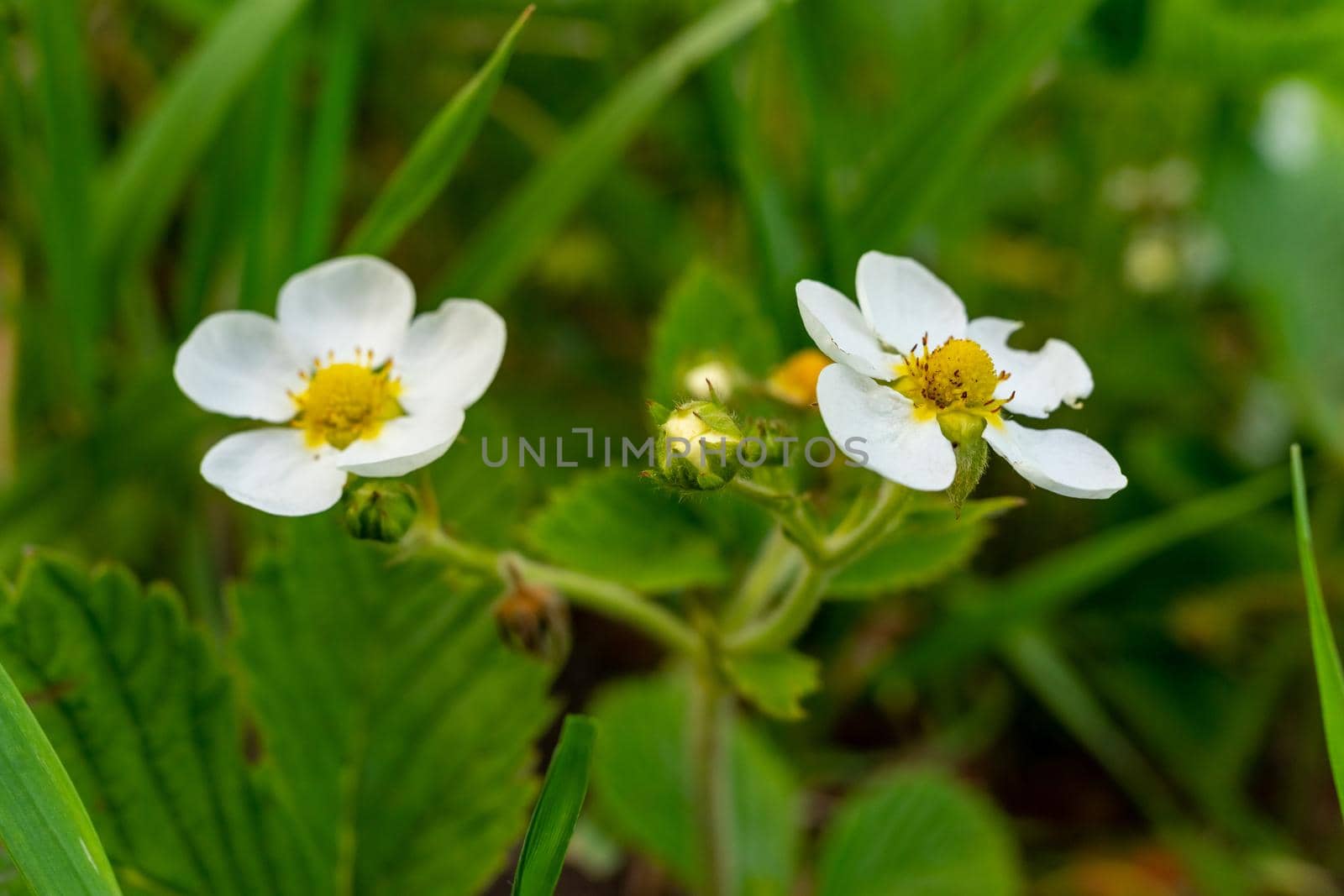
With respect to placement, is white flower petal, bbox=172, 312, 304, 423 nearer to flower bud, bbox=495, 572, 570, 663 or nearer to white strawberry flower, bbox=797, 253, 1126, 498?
flower bud, bbox=495, 572, 570, 663

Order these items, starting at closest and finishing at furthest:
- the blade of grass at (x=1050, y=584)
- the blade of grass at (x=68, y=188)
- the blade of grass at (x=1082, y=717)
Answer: the blade of grass at (x=68, y=188), the blade of grass at (x=1050, y=584), the blade of grass at (x=1082, y=717)

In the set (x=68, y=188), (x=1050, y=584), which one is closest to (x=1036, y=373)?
(x=1050, y=584)

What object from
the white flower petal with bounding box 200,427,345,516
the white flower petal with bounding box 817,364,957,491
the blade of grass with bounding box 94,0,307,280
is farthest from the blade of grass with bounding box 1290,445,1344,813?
the blade of grass with bounding box 94,0,307,280

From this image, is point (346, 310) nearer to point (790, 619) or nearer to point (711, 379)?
point (711, 379)

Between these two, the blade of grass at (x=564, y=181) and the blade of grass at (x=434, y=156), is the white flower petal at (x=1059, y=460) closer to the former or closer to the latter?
the blade of grass at (x=434, y=156)

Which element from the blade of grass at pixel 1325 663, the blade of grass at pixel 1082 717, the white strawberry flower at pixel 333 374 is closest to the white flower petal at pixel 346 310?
the white strawberry flower at pixel 333 374

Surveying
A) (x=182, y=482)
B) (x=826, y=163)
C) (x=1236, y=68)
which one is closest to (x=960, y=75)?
(x=826, y=163)
